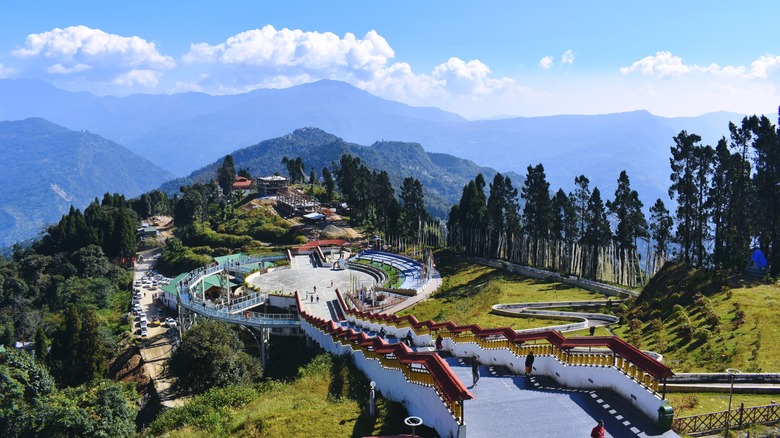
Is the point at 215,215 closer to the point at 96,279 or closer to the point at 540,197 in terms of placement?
the point at 96,279

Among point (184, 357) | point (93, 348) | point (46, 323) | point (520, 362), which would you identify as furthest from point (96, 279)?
point (520, 362)

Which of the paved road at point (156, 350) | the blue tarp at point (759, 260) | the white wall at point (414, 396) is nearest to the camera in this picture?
the white wall at point (414, 396)

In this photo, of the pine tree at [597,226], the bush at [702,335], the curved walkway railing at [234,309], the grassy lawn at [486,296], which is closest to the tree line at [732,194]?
the pine tree at [597,226]

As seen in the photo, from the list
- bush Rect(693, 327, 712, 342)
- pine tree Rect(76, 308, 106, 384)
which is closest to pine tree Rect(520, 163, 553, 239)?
bush Rect(693, 327, 712, 342)

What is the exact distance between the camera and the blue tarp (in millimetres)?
36031

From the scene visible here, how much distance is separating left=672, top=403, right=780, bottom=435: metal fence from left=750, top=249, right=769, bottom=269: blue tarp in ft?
81.1

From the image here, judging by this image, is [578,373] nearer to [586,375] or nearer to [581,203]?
[586,375]

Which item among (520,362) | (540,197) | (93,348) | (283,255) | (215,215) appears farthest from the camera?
(215,215)

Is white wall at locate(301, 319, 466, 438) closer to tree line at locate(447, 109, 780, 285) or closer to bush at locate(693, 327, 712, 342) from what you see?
bush at locate(693, 327, 712, 342)

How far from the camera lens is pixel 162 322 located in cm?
5462

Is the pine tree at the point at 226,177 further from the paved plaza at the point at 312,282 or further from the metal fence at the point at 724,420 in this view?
the metal fence at the point at 724,420

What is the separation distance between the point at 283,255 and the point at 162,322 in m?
17.9

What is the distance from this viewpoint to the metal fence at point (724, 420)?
15008mm

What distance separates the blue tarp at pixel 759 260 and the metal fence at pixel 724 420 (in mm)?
24721
